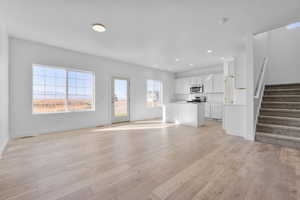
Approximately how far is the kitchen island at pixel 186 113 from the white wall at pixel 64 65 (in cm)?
144

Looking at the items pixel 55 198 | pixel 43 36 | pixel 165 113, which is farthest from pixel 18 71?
pixel 165 113

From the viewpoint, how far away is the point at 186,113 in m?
5.28

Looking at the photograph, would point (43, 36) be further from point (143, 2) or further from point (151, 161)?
point (151, 161)

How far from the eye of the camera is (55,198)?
4.53 feet

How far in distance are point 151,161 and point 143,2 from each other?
266cm

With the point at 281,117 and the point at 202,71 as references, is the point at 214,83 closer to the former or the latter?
the point at 202,71

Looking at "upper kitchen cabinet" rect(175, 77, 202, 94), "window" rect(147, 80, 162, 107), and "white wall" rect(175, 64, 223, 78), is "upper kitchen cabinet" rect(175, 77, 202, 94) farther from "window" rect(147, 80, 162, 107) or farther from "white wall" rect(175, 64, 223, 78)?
"window" rect(147, 80, 162, 107)

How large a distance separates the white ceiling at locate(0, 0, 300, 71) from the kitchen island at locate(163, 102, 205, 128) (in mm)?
2191

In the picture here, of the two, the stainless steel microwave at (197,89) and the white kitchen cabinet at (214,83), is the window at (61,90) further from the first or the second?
the white kitchen cabinet at (214,83)

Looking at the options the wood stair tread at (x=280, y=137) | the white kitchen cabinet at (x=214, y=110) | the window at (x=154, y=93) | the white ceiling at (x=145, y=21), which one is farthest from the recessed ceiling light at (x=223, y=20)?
the window at (x=154, y=93)

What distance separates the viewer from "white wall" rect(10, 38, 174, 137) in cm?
354

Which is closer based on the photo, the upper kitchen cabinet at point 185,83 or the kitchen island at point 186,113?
the kitchen island at point 186,113

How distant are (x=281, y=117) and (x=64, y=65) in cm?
653

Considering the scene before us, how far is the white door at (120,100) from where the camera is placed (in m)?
5.60
